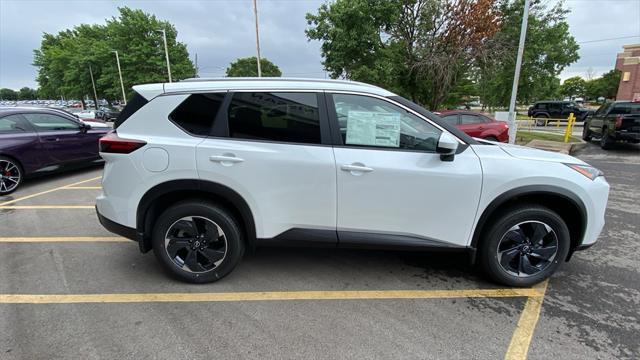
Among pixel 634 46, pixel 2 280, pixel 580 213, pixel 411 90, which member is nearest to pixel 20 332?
pixel 2 280

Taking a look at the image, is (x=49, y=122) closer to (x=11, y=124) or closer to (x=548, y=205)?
(x=11, y=124)

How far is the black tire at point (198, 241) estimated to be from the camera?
2965mm

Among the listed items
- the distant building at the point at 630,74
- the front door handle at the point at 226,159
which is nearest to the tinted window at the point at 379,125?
the front door handle at the point at 226,159

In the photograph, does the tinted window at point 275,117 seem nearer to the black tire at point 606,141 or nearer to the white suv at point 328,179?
the white suv at point 328,179

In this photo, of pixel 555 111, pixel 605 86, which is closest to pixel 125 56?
pixel 555 111

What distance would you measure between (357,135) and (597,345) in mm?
2250

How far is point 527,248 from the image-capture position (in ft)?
9.85

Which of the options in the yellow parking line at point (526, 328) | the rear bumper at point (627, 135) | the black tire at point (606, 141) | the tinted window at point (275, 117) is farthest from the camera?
the black tire at point (606, 141)

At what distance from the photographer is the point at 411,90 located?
1980 centimetres

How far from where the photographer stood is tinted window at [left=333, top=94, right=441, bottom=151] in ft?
9.38

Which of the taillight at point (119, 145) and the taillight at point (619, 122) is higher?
the taillight at point (119, 145)

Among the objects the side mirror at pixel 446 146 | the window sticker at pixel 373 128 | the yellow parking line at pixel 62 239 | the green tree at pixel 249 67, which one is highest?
the green tree at pixel 249 67

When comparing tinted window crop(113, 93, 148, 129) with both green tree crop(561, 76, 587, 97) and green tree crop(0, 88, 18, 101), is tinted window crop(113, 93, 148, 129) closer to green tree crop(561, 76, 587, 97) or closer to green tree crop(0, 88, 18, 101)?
green tree crop(561, 76, 587, 97)

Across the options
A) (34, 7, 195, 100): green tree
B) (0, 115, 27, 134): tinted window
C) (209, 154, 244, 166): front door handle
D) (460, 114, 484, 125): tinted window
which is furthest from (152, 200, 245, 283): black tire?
(34, 7, 195, 100): green tree
